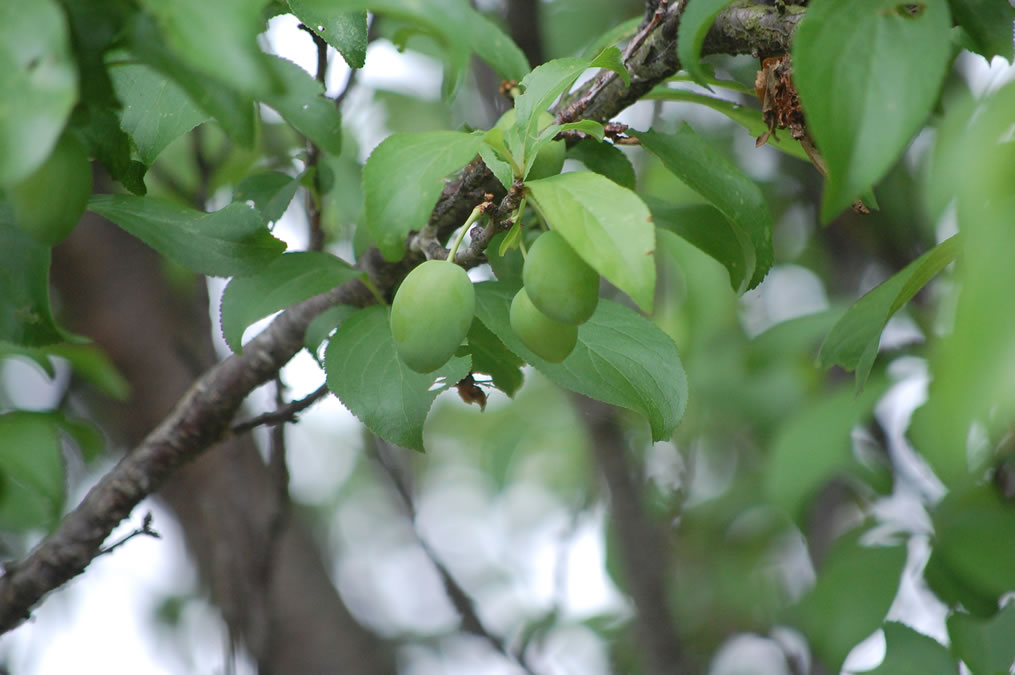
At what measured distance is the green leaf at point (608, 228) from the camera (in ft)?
1.08

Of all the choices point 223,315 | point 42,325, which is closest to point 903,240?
point 223,315

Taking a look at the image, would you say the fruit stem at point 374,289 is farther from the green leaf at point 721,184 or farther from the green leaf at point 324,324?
the green leaf at point 721,184

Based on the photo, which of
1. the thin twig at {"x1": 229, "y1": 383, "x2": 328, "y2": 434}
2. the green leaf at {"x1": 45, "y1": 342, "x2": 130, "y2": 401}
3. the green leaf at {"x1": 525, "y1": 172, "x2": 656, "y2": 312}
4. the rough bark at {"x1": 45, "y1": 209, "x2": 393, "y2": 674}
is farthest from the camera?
the rough bark at {"x1": 45, "y1": 209, "x2": 393, "y2": 674}

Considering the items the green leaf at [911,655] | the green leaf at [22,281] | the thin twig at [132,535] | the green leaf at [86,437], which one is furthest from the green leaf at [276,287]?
the green leaf at [911,655]

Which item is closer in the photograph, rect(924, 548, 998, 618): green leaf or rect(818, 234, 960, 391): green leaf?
rect(818, 234, 960, 391): green leaf

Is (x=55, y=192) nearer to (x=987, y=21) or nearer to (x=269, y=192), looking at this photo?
(x=269, y=192)

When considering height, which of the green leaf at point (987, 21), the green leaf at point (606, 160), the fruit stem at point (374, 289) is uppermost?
the green leaf at point (987, 21)

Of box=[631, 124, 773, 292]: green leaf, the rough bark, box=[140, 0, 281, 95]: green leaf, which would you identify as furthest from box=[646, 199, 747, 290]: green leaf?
the rough bark

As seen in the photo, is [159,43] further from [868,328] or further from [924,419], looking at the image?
[924,419]

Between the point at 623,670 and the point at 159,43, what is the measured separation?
4.28 feet

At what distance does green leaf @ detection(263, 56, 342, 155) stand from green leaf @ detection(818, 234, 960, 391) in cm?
29

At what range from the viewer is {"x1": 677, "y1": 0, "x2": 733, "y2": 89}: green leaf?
0.42 m

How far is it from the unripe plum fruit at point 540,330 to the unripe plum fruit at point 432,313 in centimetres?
2

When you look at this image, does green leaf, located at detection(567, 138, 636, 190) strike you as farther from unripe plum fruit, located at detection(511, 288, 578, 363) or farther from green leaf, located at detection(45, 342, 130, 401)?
green leaf, located at detection(45, 342, 130, 401)
